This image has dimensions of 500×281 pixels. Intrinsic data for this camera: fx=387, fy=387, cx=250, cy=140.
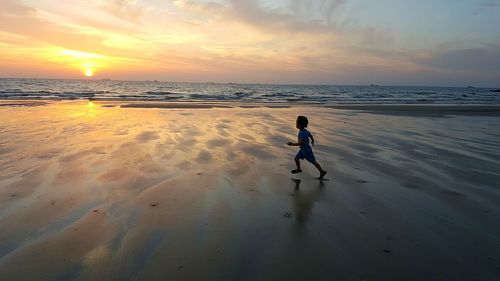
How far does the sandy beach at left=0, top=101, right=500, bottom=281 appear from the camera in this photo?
3.87m

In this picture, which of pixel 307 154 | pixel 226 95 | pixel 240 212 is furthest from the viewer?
pixel 226 95

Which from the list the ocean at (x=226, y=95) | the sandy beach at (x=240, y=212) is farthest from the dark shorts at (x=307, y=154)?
the ocean at (x=226, y=95)

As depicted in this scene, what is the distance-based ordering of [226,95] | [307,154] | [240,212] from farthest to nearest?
[226,95] < [307,154] < [240,212]

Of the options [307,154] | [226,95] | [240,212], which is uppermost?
[307,154]

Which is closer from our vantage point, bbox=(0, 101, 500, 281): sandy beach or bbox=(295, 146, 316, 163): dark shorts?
bbox=(0, 101, 500, 281): sandy beach

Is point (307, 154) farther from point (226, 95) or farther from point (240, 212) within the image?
point (226, 95)

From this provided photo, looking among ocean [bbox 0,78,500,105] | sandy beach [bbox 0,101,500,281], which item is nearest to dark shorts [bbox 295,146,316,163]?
sandy beach [bbox 0,101,500,281]

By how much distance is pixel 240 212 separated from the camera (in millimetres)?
5445

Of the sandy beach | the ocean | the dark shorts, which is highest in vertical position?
the dark shorts

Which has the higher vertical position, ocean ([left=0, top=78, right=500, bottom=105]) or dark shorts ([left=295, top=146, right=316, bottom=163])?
dark shorts ([left=295, top=146, right=316, bottom=163])

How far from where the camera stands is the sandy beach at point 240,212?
387 cm

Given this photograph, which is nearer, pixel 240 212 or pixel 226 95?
pixel 240 212

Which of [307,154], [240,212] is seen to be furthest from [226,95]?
[240,212]

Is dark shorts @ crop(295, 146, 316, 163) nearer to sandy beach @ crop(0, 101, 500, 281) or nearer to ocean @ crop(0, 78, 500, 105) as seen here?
sandy beach @ crop(0, 101, 500, 281)
